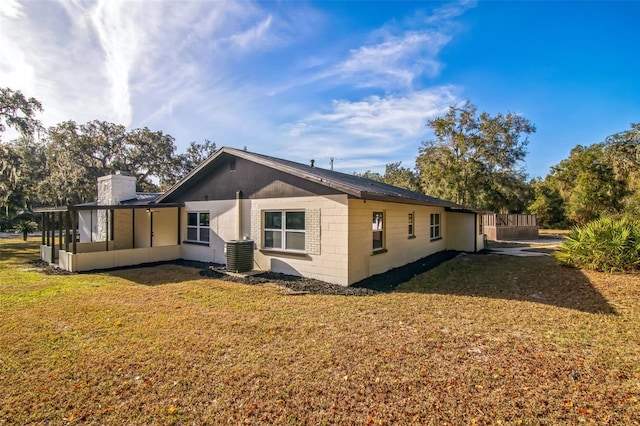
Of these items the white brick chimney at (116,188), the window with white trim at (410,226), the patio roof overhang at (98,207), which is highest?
the white brick chimney at (116,188)

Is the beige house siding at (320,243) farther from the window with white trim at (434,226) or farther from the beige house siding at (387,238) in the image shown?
the window with white trim at (434,226)

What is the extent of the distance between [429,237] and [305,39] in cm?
934

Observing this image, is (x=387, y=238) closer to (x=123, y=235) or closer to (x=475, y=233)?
(x=475, y=233)

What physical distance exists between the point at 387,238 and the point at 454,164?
19.5 meters

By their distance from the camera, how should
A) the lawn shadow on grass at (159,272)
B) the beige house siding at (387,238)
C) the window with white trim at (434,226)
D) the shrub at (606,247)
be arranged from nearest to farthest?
the beige house siding at (387,238)
the lawn shadow on grass at (159,272)
the shrub at (606,247)
the window with white trim at (434,226)

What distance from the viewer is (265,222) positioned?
9727 millimetres

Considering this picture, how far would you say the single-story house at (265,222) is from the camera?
8.13 meters

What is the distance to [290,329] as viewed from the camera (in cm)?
496

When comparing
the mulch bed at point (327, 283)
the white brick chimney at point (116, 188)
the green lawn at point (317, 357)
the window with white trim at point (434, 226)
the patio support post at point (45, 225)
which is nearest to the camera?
the green lawn at point (317, 357)

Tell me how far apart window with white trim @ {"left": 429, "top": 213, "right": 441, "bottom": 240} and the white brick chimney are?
14.0 meters

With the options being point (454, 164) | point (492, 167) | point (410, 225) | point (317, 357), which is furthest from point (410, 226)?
point (492, 167)

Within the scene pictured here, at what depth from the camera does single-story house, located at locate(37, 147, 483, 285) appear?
8133mm

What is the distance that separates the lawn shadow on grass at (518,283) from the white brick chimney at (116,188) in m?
13.0

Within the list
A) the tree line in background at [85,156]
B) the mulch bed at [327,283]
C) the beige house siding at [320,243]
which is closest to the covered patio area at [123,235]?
the mulch bed at [327,283]
